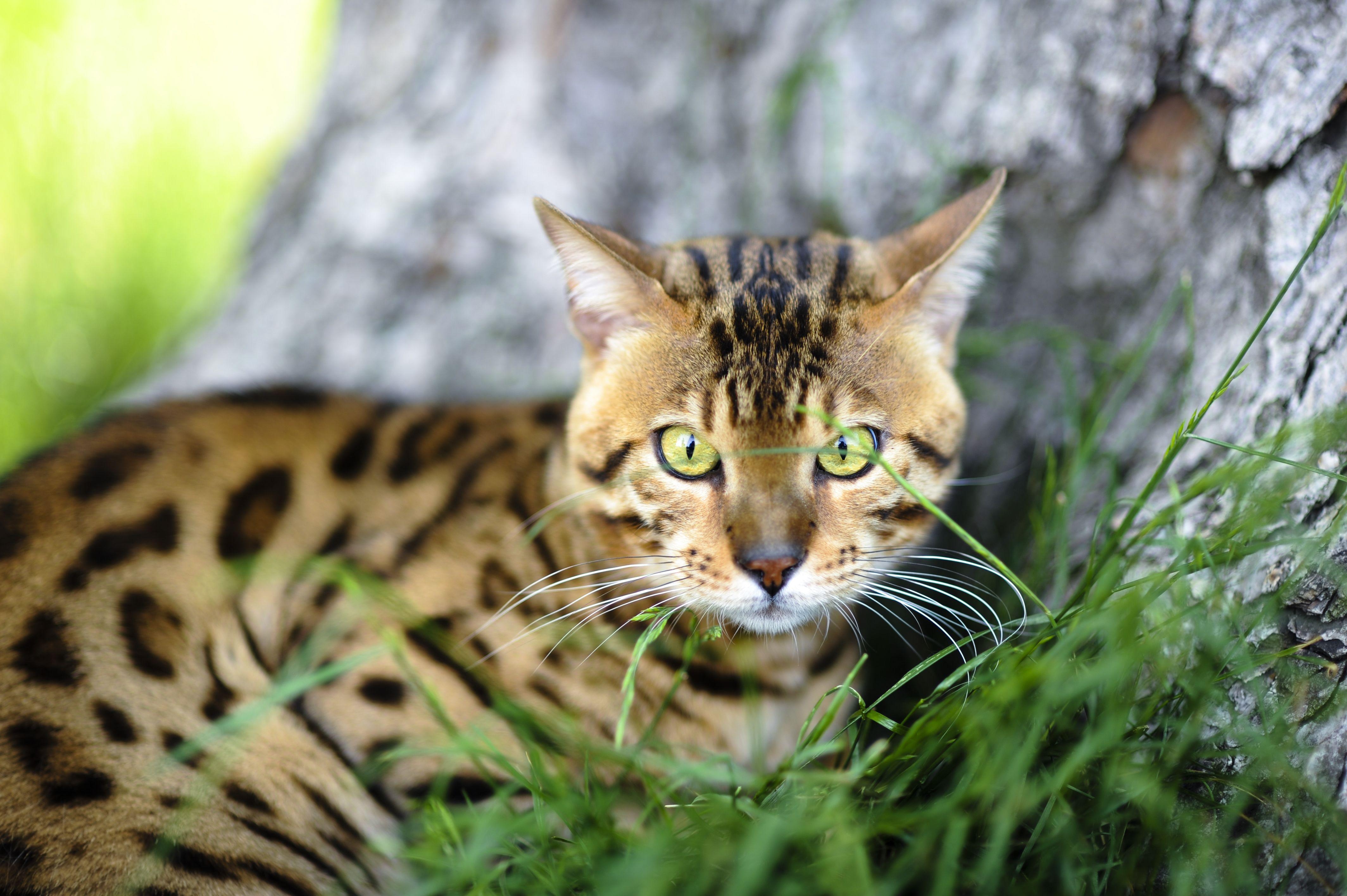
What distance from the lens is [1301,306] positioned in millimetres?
1998

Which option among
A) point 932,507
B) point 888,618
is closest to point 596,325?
point 932,507

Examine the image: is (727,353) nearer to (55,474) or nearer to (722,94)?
(55,474)

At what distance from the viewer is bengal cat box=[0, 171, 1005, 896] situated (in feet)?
6.16

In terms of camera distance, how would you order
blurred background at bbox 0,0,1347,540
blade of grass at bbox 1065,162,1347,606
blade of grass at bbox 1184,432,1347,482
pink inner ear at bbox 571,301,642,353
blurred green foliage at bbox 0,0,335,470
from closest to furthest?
blade of grass at bbox 1184,432,1347,482 < blade of grass at bbox 1065,162,1347,606 < pink inner ear at bbox 571,301,642,353 < blurred background at bbox 0,0,1347,540 < blurred green foliage at bbox 0,0,335,470

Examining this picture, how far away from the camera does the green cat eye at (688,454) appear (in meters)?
2.00

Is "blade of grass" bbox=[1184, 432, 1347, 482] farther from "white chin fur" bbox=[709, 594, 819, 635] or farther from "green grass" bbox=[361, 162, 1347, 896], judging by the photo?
"white chin fur" bbox=[709, 594, 819, 635]

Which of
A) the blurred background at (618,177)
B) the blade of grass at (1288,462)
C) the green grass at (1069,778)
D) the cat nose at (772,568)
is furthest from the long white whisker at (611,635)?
the blurred background at (618,177)

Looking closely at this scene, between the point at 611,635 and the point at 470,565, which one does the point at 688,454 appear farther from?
the point at 470,565

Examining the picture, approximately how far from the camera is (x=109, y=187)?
4691 mm

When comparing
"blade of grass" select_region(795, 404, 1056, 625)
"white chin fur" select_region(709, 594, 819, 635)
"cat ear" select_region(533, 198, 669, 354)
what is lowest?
→ "white chin fur" select_region(709, 594, 819, 635)

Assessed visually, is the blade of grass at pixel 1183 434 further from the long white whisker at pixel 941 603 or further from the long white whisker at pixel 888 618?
the long white whisker at pixel 888 618

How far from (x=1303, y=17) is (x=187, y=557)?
10.2ft

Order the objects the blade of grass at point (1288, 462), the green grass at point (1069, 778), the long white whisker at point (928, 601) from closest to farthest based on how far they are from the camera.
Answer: the green grass at point (1069, 778) → the blade of grass at point (1288, 462) → the long white whisker at point (928, 601)

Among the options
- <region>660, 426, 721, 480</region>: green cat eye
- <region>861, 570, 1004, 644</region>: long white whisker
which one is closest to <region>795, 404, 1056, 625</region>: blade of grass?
<region>861, 570, 1004, 644</region>: long white whisker
